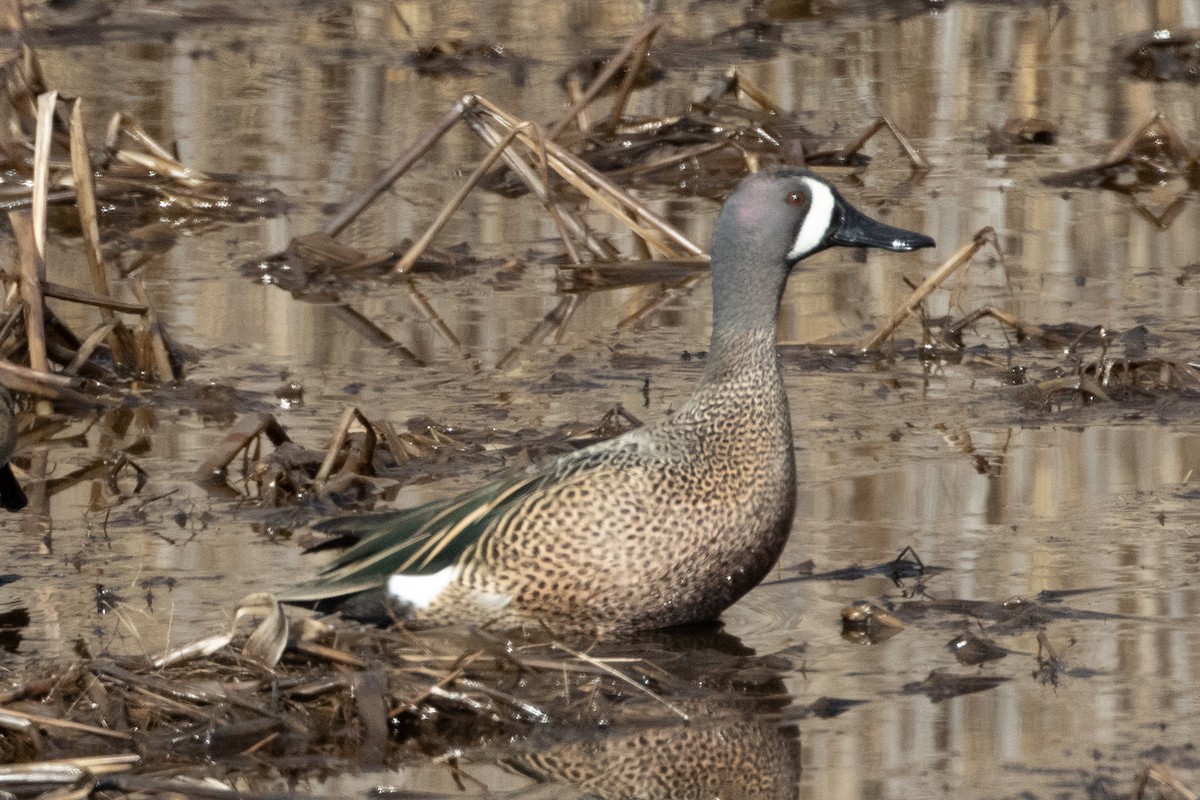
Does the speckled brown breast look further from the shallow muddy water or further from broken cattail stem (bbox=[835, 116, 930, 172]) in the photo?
broken cattail stem (bbox=[835, 116, 930, 172])

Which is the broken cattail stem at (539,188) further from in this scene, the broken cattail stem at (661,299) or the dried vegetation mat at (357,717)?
the dried vegetation mat at (357,717)

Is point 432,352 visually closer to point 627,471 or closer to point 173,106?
point 627,471

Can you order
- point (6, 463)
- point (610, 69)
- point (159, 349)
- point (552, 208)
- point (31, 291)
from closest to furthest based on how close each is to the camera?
point (6, 463) < point (31, 291) < point (159, 349) < point (552, 208) < point (610, 69)

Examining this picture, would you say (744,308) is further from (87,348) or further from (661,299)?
(661,299)

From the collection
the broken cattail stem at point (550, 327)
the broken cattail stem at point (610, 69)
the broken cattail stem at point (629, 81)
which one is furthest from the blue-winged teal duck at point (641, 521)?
the broken cattail stem at point (629, 81)

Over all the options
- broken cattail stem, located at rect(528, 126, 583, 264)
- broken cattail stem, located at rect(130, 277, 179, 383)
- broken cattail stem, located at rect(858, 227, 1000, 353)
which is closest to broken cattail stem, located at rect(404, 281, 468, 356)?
broken cattail stem, located at rect(528, 126, 583, 264)

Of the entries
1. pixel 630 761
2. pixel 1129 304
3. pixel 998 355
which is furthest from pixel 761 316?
pixel 1129 304

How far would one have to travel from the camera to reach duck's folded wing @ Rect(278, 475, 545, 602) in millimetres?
4801

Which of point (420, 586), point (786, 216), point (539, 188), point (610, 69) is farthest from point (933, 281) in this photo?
point (420, 586)

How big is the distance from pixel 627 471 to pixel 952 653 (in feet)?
2.51

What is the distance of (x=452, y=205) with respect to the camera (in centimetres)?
767

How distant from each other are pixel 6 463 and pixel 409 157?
2.43 meters

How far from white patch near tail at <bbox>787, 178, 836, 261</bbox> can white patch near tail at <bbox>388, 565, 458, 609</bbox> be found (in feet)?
3.45

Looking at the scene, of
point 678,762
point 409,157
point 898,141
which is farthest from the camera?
point 898,141
